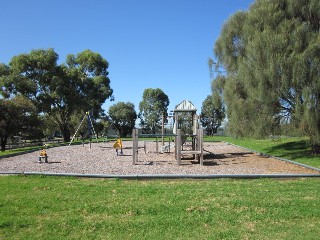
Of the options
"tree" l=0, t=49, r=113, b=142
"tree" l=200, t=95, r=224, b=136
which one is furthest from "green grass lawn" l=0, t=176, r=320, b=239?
"tree" l=200, t=95, r=224, b=136

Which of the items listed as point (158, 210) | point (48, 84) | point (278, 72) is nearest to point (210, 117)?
point (48, 84)

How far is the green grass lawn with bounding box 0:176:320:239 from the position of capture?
4671mm

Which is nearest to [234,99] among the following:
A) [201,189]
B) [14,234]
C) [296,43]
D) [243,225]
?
[296,43]

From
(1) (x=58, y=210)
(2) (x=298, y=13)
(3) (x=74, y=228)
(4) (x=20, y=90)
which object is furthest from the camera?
(4) (x=20, y=90)

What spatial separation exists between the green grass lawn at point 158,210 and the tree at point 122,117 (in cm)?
5581

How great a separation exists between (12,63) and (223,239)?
114 ft

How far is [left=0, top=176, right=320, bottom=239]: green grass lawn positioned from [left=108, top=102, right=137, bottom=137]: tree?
183 ft

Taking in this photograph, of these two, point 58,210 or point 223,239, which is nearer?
point 223,239

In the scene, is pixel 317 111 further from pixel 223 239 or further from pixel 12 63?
pixel 12 63

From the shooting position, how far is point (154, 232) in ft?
15.3

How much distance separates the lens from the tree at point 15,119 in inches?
869

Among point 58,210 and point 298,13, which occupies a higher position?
point 298,13

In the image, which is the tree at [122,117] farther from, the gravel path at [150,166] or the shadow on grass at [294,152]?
the gravel path at [150,166]

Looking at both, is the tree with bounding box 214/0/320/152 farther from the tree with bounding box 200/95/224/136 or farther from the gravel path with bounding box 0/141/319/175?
the tree with bounding box 200/95/224/136
